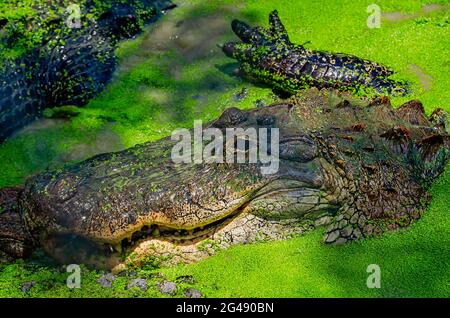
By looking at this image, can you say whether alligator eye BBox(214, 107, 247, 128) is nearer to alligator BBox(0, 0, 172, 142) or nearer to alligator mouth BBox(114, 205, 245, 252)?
alligator mouth BBox(114, 205, 245, 252)

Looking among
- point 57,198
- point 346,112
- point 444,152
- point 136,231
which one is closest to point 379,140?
point 346,112

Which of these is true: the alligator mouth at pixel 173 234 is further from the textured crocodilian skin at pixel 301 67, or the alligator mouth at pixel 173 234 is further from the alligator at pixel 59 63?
the alligator at pixel 59 63

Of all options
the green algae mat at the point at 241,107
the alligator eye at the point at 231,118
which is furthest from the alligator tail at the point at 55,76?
the alligator eye at the point at 231,118

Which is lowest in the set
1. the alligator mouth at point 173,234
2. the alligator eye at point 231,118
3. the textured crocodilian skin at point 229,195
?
the alligator mouth at point 173,234

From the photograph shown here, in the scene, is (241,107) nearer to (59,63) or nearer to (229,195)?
(59,63)

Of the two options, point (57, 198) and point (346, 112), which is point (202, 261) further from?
point (346, 112)

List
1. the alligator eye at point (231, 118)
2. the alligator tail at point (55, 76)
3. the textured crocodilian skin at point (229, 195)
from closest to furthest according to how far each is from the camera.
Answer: the textured crocodilian skin at point (229, 195), the alligator eye at point (231, 118), the alligator tail at point (55, 76)
